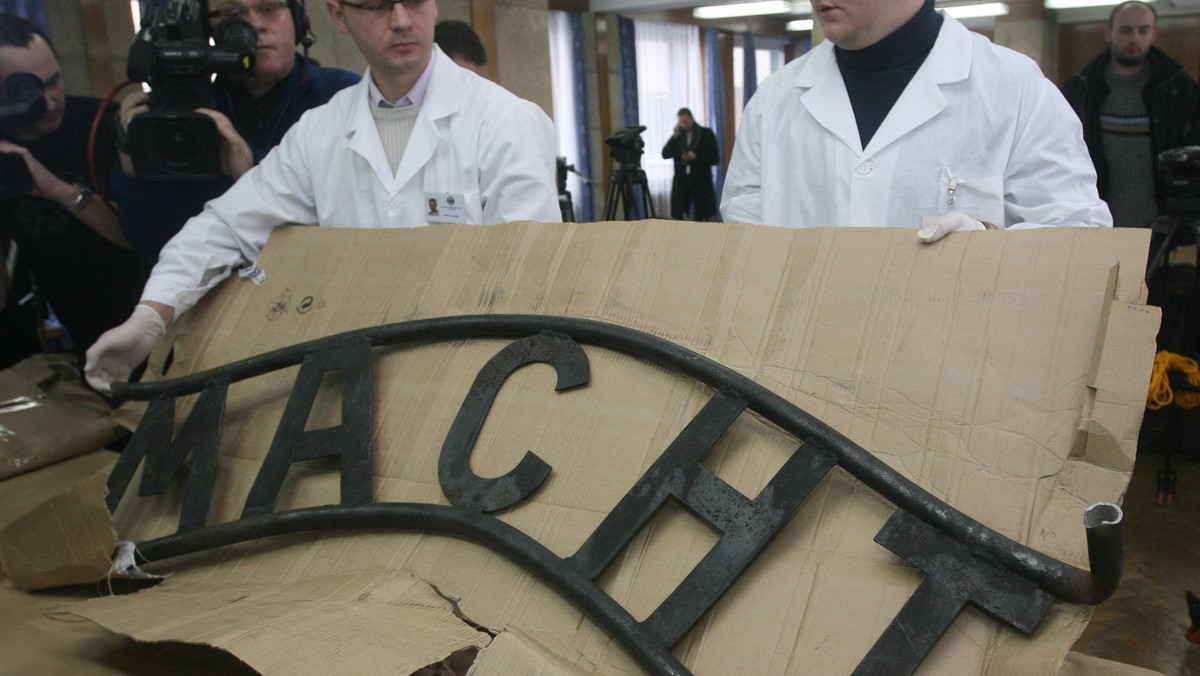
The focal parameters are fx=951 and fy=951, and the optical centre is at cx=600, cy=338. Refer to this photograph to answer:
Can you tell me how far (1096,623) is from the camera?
2.00 meters

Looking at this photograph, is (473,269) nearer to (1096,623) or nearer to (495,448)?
(495,448)

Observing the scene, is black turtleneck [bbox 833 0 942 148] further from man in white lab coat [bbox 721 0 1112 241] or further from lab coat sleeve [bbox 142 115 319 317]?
lab coat sleeve [bbox 142 115 319 317]

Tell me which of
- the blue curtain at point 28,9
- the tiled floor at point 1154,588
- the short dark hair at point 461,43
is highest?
the blue curtain at point 28,9

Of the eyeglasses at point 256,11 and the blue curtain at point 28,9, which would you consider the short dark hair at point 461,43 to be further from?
the blue curtain at point 28,9

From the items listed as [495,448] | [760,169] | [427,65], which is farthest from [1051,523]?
[427,65]

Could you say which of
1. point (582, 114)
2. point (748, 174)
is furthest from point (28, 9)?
point (582, 114)

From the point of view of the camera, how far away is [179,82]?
4.96 ft

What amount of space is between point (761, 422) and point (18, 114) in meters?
1.64

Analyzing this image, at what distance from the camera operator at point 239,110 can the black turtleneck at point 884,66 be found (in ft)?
3.14

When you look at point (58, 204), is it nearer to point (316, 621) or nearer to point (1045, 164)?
point (316, 621)

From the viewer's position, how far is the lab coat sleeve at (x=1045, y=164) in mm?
1050

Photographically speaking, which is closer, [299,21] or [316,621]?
[316,621]

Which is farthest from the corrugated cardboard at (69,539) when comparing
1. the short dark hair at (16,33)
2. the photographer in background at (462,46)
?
the photographer in background at (462,46)

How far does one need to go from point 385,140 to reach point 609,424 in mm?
715
